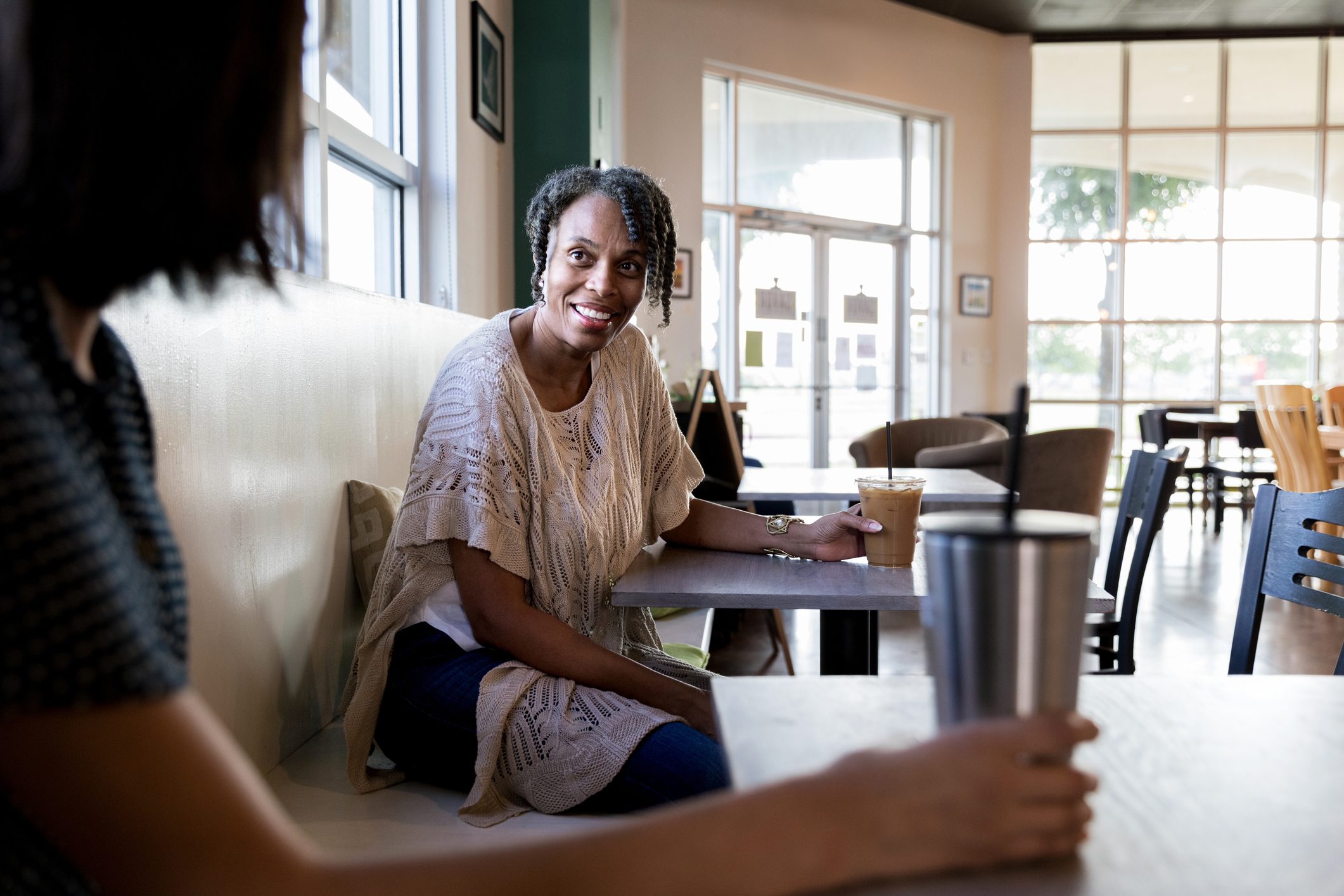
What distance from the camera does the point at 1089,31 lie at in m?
9.37

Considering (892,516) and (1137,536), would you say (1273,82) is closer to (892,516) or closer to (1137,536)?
(1137,536)

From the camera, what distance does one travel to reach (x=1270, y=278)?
31.6 feet

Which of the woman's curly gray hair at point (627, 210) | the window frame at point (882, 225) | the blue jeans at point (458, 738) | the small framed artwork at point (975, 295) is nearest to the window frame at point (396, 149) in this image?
the woman's curly gray hair at point (627, 210)

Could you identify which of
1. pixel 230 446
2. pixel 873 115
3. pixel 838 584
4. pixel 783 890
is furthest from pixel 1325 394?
pixel 783 890

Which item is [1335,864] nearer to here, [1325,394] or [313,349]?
[313,349]

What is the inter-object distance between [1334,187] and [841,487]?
8521mm

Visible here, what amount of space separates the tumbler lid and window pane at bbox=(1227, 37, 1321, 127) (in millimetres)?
10413

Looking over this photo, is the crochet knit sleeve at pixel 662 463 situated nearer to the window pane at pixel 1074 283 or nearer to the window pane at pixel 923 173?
the window pane at pixel 923 173

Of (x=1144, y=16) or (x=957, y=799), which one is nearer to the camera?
(x=957, y=799)

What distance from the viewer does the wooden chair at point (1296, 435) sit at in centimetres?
551

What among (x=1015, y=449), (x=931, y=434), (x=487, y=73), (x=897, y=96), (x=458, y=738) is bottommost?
(x=458, y=738)

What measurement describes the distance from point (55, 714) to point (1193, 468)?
27.0ft

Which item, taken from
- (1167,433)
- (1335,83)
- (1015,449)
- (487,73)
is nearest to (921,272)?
(1167,433)

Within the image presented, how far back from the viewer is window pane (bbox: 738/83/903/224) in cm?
800
